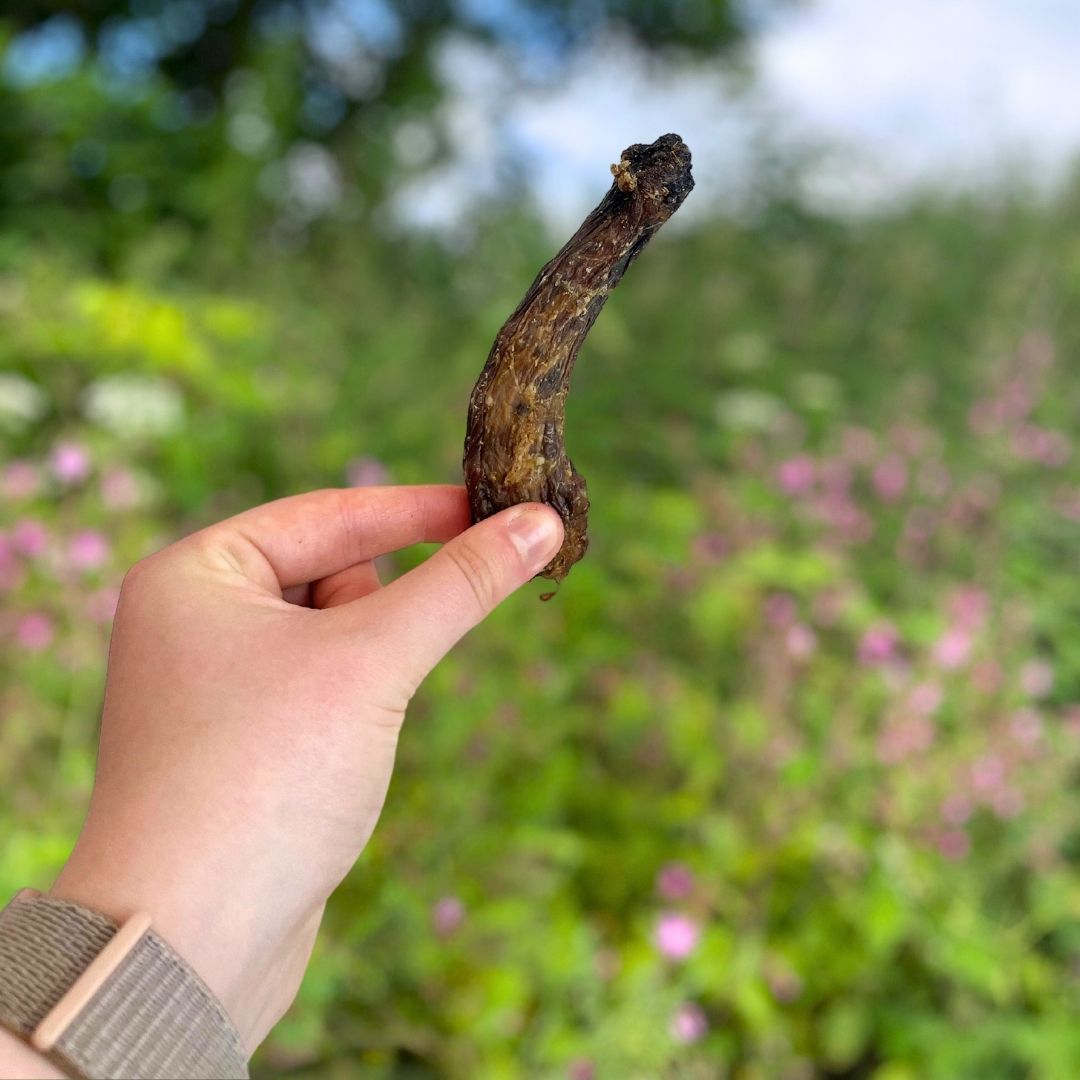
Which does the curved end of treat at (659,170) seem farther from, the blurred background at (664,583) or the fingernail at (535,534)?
the blurred background at (664,583)

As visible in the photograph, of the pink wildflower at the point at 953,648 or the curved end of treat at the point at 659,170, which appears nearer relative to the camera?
the curved end of treat at the point at 659,170

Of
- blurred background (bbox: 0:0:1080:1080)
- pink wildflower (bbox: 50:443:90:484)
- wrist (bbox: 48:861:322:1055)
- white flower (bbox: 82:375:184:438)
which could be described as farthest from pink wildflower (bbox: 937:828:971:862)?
white flower (bbox: 82:375:184:438)

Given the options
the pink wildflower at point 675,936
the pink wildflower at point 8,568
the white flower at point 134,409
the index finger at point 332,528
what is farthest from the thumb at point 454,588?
the white flower at point 134,409

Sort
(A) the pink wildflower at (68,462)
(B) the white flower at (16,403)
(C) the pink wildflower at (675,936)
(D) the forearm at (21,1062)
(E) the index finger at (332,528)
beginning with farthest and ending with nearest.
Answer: (B) the white flower at (16,403)
(A) the pink wildflower at (68,462)
(C) the pink wildflower at (675,936)
(E) the index finger at (332,528)
(D) the forearm at (21,1062)

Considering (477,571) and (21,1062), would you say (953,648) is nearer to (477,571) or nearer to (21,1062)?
(477,571)

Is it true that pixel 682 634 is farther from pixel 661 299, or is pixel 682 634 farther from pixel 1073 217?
pixel 1073 217

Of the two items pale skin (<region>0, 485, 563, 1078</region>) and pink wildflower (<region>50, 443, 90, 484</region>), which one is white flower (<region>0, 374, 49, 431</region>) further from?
pale skin (<region>0, 485, 563, 1078</region>)

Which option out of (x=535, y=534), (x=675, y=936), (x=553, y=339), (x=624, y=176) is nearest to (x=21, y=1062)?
(x=535, y=534)

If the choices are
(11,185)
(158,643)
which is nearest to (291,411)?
(158,643)
